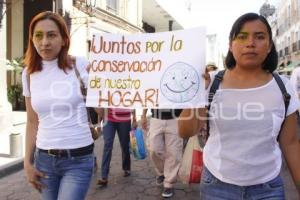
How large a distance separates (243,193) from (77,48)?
12647 millimetres

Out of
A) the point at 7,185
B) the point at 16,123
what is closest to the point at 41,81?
the point at 7,185

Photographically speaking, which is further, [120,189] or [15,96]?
[15,96]

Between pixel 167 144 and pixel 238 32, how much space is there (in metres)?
3.06

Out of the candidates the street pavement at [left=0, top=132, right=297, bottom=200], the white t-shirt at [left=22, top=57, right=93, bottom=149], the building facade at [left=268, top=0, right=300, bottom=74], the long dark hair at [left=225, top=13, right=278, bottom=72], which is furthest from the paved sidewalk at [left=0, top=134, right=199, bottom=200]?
the building facade at [left=268, top=0, right=300, bottom=74]

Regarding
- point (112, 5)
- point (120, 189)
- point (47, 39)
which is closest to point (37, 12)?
point (112, 5)

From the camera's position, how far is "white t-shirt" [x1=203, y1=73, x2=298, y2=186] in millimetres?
2236

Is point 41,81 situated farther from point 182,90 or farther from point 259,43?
point 259,43

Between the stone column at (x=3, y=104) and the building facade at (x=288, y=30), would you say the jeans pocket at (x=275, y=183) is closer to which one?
the stone column at (x=3, y=104)

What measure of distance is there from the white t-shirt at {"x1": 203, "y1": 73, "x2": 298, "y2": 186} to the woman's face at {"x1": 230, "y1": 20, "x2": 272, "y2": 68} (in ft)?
0.49

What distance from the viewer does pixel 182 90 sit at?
258 cm

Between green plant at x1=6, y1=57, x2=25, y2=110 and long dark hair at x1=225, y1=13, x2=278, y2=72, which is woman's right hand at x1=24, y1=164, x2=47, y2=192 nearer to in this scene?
long dark hair at x1=225, y1=13, x2=278, y2=72

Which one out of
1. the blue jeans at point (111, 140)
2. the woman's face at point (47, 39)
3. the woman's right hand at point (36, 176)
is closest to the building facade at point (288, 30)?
the blue jeans at point (111, 140)

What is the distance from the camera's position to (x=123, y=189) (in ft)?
18.1

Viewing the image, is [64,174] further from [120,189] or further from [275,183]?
[120,189]
